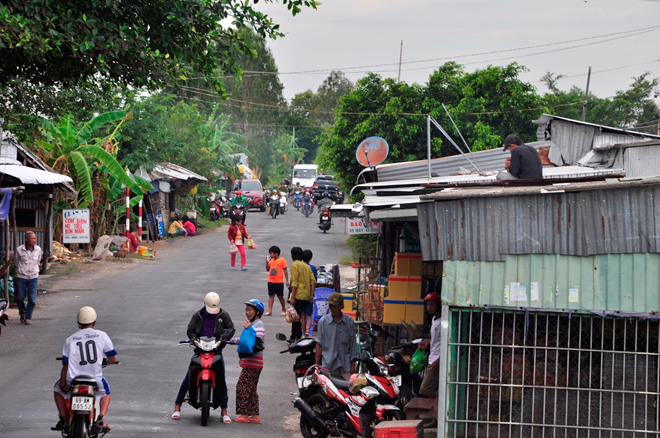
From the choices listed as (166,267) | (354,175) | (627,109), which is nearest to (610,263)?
(166,267)

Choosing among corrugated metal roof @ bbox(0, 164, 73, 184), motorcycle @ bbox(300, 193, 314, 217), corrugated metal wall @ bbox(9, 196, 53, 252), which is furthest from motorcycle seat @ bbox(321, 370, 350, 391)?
motorcycle @ bbox(300, 193, 314, 217)

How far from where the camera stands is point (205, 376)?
9031 mm

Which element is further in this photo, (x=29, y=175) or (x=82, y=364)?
(x=29, y=175)

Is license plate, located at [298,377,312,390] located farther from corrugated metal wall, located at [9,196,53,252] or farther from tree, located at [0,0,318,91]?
corrugated metal wall, located at [9,196,53,252]

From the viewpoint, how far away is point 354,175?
3028cm

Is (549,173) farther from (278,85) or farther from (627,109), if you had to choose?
(278,85)

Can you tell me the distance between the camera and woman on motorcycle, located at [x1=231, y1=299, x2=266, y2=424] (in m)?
9.41

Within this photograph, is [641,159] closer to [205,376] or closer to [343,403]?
[343,403]

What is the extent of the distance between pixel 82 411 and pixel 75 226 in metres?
16.1

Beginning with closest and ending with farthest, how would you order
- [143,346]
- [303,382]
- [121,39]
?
[303,382], [121,39], [143,346]

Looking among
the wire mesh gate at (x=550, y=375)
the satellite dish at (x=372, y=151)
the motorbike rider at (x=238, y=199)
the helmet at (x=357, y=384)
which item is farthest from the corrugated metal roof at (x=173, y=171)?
the wire mesh gate at (x=550, y=375)

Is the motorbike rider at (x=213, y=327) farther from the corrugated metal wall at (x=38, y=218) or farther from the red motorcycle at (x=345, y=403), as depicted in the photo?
the corrugated metal wall at (x=38, y=218)

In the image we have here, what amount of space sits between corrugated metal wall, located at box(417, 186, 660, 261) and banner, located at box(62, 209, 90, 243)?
57.0 feet

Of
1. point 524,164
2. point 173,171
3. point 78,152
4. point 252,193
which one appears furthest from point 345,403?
point 252,193
